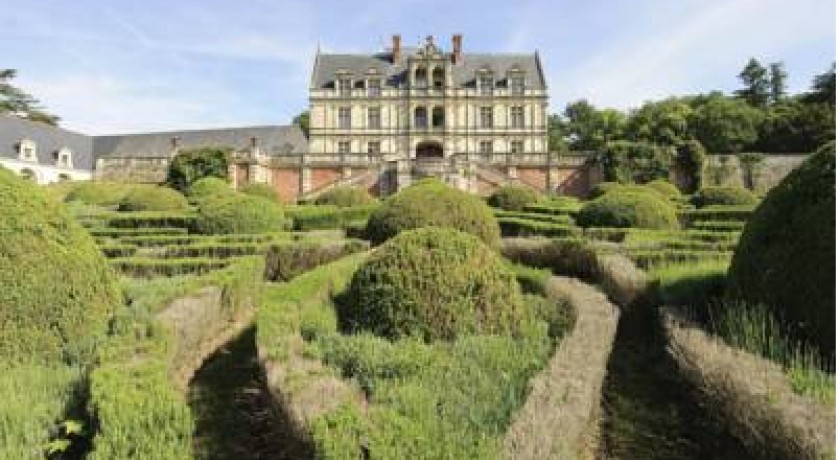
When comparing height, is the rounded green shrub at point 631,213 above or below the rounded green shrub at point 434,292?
above

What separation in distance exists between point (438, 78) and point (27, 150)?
1179 inches

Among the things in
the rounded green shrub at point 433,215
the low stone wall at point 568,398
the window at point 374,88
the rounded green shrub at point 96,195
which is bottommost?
the low stone wall at point 568,398

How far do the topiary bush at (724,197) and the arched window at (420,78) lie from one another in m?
26.6

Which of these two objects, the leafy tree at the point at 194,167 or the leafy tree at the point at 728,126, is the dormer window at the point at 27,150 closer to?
the leafy tree at the point at 194,167

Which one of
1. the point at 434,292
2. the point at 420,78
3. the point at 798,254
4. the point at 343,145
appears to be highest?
the point at 420,78

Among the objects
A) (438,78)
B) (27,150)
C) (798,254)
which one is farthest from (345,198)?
(27,150)

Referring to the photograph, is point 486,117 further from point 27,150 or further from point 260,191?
point 27,150

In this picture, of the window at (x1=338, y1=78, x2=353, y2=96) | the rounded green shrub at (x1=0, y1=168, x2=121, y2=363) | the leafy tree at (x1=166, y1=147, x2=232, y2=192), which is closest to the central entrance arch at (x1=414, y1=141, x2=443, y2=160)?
the window at (x1=338, y1=78, x2=353, y2=96)

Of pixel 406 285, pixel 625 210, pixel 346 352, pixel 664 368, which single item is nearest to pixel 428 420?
pixel 346 352

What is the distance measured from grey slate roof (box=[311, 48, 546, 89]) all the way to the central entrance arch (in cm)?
469

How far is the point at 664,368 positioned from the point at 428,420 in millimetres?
3412

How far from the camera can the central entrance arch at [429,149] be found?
161 ft

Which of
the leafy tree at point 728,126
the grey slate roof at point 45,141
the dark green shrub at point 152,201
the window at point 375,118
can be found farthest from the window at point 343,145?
the dark green shrub at point 152,201

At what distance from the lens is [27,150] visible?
159 ft
